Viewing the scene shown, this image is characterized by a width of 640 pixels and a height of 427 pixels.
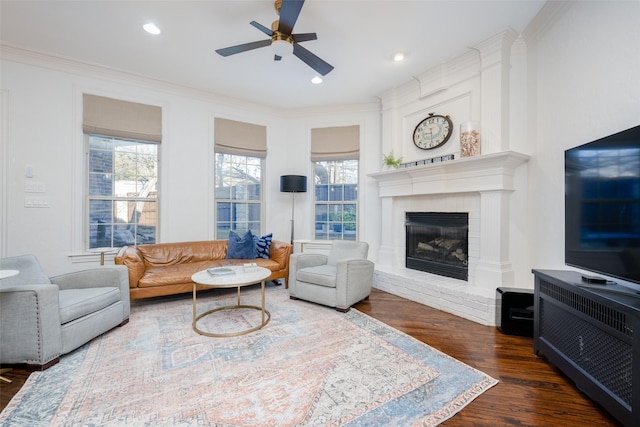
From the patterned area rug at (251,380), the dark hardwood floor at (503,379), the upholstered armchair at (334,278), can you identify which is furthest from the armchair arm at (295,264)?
the dark hardwood floor at (503,379)

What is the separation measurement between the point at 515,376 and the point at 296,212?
374 centimetres

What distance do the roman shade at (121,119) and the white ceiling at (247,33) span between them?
0.45 m

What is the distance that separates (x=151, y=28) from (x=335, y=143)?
2885mm

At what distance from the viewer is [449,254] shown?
3.48 m

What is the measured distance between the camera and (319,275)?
312 centimetres

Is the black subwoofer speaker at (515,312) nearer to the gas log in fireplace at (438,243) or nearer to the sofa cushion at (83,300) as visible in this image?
the gas log in fireplace at (438,243)

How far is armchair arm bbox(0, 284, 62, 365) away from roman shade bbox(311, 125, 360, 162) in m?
3.83

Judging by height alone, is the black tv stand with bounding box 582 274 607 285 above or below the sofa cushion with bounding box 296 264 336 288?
above

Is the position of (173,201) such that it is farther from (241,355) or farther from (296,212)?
(241,355)

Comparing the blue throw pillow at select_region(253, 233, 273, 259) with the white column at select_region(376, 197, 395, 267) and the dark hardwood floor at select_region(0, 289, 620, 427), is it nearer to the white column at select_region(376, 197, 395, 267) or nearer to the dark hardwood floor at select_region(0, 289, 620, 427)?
the white column at select_region(376, 197, 395, 267)

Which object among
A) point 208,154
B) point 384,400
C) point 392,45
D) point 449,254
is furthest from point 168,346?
point 392,45

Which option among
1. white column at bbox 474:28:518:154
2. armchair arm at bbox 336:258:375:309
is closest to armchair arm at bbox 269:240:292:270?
armchair arm at bbox 336:258:375:309

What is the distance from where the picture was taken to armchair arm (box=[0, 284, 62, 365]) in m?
1.87

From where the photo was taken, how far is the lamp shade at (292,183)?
14.6ft
